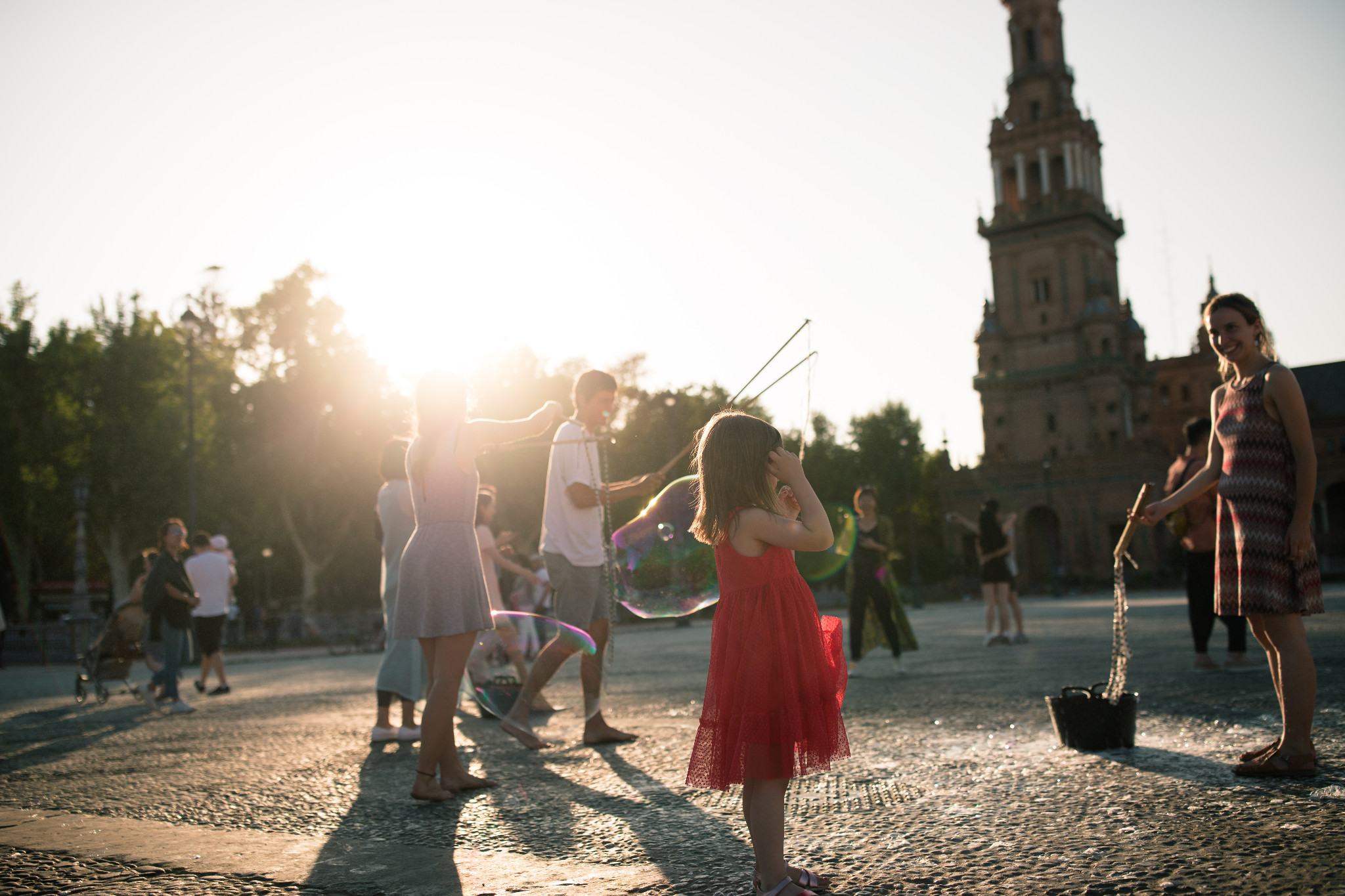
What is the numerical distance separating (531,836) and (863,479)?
88.8 m

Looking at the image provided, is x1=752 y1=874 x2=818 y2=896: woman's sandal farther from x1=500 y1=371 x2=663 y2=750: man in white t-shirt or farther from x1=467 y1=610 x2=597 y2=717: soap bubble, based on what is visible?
x1=467 y1=610 x2=597 y2=717: soap bubble

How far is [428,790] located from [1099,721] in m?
3.37

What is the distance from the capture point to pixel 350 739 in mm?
7660

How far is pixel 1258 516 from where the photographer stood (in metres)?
→ 4.77

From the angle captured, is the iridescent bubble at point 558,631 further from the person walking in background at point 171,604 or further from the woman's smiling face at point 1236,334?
the person walking in background at point 171,604

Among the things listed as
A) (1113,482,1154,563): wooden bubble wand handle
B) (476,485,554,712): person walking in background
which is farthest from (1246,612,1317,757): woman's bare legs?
(476,485,554,712): person walking in background

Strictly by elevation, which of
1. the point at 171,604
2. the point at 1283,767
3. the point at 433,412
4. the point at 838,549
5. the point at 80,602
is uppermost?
the point at 433,412

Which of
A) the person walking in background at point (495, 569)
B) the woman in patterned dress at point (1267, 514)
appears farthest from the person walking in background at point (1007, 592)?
the woman in patterned dress at point (1267, 514)

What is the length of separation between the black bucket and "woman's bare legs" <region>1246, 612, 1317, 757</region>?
2.75 ft

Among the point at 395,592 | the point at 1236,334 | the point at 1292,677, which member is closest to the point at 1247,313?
the point at 1236,334

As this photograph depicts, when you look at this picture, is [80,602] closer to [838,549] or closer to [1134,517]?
[838,549]

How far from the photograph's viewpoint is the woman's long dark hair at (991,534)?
1443cm

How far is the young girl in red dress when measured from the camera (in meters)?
3.24

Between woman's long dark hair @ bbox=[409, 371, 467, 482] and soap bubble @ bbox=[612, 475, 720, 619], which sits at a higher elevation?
woman's long dark hair @ bbox=[409, 371, 467, 482]
